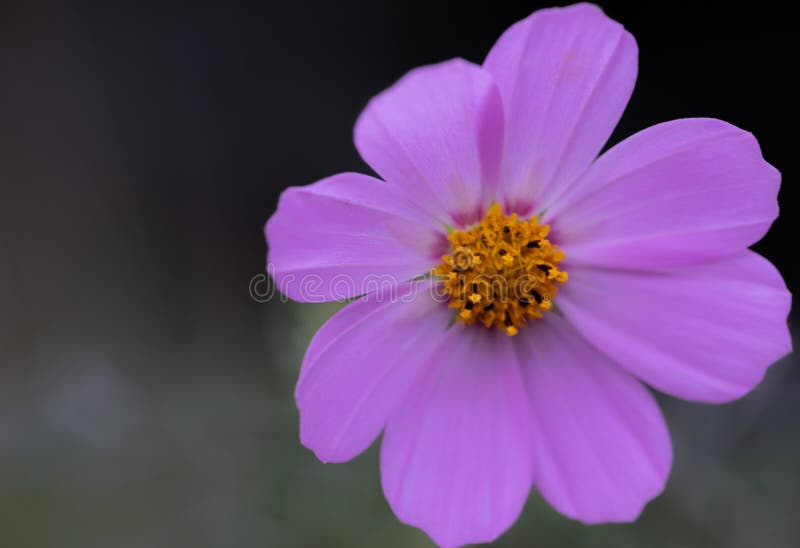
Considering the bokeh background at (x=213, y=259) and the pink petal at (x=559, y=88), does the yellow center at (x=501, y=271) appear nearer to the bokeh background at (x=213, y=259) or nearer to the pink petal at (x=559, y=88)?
the pink petal at (x=559, y=88)

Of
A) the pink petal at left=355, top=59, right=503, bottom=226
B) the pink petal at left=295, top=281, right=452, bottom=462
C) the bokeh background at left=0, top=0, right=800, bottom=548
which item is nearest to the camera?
the pink petal at left=355, top=59, right=503, bottom=226

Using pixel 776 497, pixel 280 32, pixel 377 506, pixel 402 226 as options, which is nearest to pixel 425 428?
pixel 402 226

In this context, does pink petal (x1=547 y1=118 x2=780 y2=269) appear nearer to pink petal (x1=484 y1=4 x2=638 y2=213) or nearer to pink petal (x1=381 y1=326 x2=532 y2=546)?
pink petal (x1=484 y1=4 x2=638 y2=213)

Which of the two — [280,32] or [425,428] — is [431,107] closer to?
[425,428]

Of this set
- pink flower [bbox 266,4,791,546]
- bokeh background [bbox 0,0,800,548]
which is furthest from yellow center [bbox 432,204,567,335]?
bokeh background [bbox 0,0,800,548]

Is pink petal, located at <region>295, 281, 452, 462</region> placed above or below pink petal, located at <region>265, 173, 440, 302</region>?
below

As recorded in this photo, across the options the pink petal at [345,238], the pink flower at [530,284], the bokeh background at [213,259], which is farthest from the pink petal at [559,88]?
the bokeh background at [213,259]
